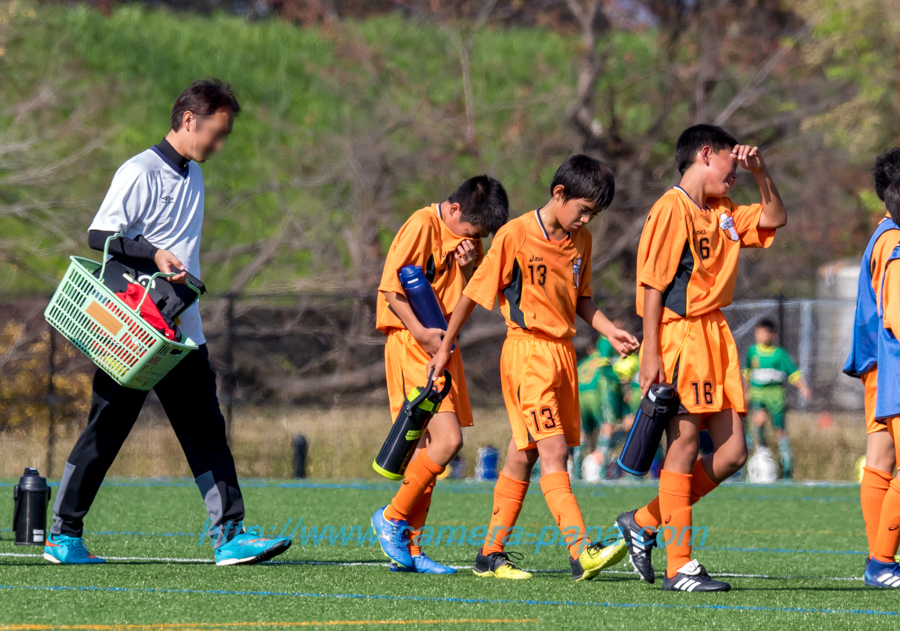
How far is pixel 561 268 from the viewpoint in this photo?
6.15 m

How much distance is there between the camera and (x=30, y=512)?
655 cm

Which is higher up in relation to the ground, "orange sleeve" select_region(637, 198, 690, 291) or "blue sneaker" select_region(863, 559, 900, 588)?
"orange sleeve" select_region(637, 198, 690, 291)

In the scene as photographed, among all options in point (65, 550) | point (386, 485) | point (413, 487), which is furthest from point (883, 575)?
point (386, 485)

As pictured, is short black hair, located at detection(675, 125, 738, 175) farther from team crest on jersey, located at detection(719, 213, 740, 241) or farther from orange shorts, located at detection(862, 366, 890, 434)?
orange shorts, located at detection(862, 366, 890, 434)

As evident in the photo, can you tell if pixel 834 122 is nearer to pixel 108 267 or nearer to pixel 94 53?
pixel 94 53

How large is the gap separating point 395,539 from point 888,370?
2.42 metres

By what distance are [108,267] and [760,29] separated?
20745 mm

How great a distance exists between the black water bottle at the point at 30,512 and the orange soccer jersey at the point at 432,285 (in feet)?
6.13

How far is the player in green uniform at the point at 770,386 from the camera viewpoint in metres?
15.5

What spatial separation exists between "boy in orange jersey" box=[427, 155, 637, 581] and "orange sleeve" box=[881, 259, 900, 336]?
1.12 meters

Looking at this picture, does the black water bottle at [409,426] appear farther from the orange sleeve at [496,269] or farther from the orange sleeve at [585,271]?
the orange sleeve at [585,271]

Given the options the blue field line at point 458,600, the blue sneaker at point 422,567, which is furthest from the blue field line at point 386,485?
the blue field line at point 458,600

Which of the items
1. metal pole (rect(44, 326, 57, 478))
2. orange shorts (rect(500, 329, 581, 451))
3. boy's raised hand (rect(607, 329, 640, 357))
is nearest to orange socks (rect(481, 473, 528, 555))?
orange shorts (rect(500, 329, 581, 451))

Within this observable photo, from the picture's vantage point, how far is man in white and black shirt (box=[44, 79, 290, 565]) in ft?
19.8
